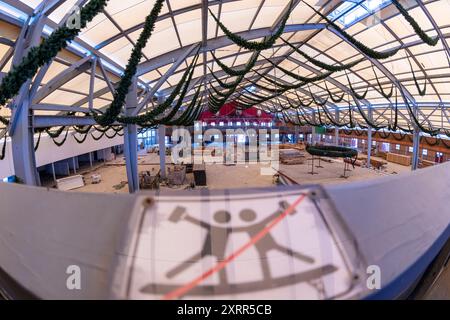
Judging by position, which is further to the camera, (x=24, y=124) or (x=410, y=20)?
(x=410, y=20)

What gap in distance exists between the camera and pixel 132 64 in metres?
4.52

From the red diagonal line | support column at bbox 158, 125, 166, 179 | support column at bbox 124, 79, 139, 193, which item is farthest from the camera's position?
support column at bbox 158, 125, 166, 179

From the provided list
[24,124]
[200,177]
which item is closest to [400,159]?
[200,177]

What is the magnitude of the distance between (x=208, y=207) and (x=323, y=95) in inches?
1055

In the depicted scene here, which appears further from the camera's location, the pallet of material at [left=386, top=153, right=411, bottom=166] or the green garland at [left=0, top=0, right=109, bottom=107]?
the pallet of material at [left=386, top=153, right=411, bottom=166]

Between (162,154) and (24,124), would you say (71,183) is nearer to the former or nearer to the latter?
(162,154)

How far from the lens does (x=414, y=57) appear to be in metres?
12.0

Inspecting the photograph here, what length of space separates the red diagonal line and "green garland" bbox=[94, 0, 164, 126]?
4.40m

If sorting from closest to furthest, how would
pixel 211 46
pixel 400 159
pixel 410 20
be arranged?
pixel 410 20
pixel 211 46
pixel 400 159

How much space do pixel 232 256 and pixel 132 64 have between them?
479 cm

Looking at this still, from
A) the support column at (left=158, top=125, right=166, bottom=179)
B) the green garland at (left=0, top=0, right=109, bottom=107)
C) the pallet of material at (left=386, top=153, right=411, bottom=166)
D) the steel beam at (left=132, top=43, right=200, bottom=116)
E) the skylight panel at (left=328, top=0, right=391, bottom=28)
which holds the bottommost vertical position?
the pallet of material at (left=386, top=153, right=411, bottom=166)

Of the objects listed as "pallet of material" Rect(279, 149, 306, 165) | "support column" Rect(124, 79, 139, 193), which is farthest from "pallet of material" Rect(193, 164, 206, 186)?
"pallet of material" Rect(279, 149, 306, 165)

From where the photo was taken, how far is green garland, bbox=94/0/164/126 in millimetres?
3994

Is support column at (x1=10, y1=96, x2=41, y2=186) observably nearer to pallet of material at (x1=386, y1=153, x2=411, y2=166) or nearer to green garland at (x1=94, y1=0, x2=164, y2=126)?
green garland at (x1=94, y1=0, x2=164, y2=126)
